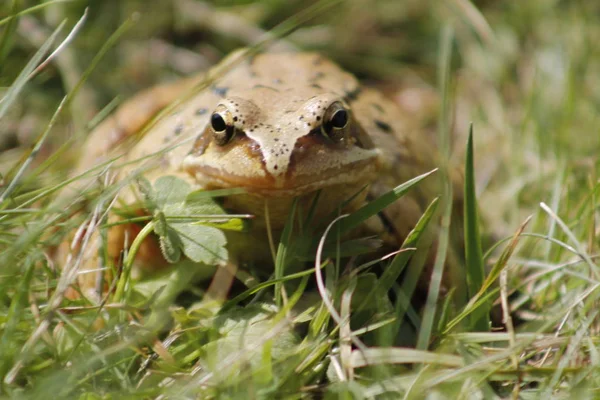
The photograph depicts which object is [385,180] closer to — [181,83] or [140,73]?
[181,83]

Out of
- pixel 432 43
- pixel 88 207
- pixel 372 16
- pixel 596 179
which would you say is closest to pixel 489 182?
pixel 596 179

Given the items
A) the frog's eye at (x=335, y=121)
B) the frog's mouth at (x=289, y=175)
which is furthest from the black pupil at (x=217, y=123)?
the frog's eye at (x=335, y=121)

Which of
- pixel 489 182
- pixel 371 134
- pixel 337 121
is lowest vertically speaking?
pixel 489 182

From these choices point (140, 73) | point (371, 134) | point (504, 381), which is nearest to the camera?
point (504, 381)

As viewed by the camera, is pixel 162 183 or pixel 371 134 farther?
pixel 371 134

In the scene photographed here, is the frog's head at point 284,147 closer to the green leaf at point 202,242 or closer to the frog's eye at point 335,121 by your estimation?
the frog's eye at point 335,121

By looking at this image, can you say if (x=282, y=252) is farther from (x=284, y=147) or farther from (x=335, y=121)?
(x=335, y=121)
